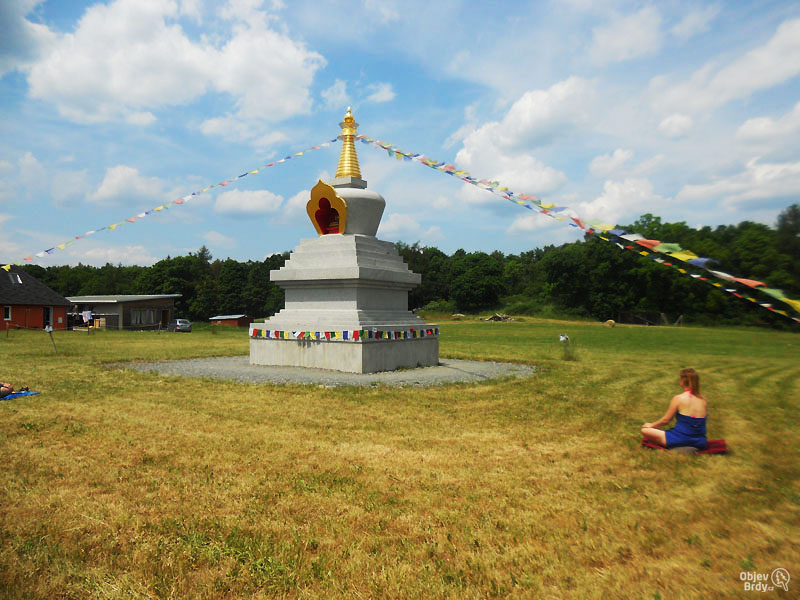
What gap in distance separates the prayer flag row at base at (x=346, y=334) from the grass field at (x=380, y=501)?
414 cm

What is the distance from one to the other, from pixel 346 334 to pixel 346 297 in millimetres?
1548

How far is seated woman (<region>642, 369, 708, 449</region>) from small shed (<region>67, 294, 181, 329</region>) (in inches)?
1666

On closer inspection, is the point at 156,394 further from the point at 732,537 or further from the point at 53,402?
the point at 732,537

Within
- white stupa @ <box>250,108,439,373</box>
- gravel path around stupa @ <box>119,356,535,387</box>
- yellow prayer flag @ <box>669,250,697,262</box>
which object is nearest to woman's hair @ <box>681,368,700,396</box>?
yellow prayer flag @ <box>669,250,697,262</box>

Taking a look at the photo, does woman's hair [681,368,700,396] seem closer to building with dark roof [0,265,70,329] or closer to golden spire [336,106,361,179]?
golden spire [336,106,361,179]

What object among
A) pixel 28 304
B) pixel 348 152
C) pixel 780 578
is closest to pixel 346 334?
pixel 348 152

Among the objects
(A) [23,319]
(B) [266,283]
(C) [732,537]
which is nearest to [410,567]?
(C) [732,537]

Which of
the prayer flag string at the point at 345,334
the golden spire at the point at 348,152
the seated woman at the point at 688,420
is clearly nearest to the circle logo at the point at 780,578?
the seated woman at the point at 688,420

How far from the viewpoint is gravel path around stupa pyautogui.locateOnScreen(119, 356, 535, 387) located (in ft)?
37.2

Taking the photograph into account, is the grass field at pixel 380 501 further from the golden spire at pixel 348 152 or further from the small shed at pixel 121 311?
the small shed at pixel 121 311

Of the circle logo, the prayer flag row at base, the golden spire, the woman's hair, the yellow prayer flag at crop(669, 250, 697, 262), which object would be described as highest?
the golden spire

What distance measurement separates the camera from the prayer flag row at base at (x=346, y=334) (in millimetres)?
12930

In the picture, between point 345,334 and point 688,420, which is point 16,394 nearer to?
point 345,334

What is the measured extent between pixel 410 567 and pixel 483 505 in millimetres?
1191
